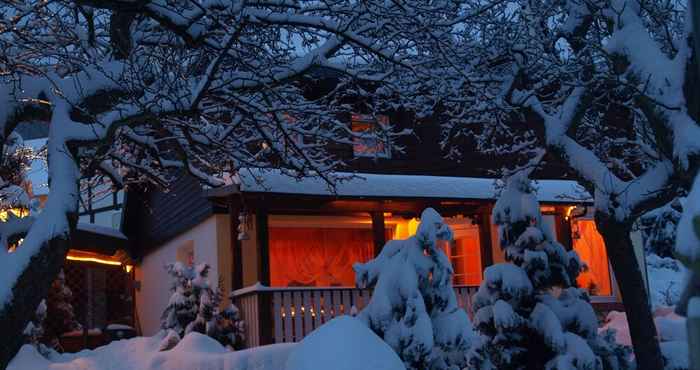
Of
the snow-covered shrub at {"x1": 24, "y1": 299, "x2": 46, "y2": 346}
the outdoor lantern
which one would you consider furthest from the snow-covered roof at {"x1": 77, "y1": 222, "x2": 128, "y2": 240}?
the outdoor lantern

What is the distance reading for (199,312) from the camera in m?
13.5

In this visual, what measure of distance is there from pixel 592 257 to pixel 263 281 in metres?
9.97

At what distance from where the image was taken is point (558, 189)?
18.1 m

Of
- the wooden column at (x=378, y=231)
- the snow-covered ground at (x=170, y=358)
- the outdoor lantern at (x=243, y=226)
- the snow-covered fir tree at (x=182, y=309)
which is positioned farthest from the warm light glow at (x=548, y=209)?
the snow-covered ground at (x=170, y=358)

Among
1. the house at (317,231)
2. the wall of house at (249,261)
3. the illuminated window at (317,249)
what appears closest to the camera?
the house at (317,231)

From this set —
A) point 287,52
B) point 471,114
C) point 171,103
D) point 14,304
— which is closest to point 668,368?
point 471,114

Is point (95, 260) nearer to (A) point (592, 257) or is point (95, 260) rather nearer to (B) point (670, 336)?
(A) point (592, 257)

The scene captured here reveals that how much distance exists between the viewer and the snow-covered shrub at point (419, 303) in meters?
9.11

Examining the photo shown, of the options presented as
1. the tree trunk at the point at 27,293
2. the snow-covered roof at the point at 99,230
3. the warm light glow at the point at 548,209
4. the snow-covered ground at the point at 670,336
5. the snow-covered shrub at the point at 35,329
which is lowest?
the snow-covered ground at the point at 670,336

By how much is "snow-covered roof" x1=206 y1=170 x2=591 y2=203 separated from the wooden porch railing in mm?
1729

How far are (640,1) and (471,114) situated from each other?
3.60 m

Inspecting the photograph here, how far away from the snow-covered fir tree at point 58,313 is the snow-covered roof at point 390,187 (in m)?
5.14

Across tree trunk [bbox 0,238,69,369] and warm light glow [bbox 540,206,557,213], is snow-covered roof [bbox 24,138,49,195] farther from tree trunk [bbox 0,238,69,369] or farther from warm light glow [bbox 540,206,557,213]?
tree trunk [bbox 0,238,69,369]

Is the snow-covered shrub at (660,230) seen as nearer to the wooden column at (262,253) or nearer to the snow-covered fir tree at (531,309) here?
the wooden column at (262,253)
